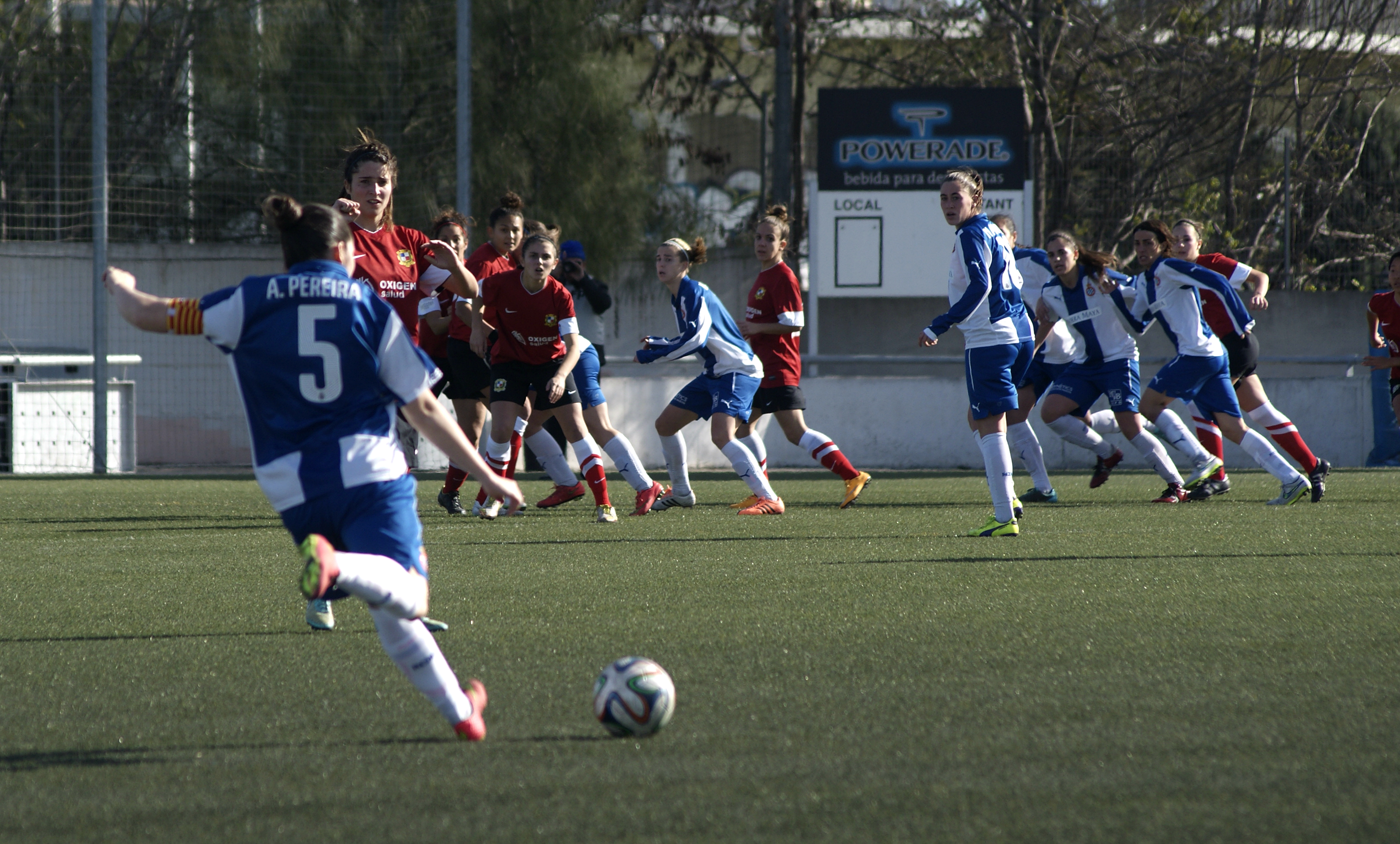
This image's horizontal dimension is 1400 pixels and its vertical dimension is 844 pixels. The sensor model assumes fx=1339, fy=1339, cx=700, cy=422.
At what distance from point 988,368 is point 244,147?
1144 cm

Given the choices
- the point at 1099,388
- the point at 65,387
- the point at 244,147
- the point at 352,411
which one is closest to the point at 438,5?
the point at 244,147

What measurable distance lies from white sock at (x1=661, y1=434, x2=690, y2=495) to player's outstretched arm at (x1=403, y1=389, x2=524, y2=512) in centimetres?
598

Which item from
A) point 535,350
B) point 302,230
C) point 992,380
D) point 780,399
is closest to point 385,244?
point 535,350

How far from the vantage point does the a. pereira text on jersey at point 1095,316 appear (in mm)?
9484

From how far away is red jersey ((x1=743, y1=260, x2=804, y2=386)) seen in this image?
9.09 metres

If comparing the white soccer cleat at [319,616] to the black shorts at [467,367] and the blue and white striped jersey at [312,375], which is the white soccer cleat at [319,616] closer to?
the blue and white striped jersey at [312,375]

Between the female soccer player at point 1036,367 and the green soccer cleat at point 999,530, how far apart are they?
7.97 ft

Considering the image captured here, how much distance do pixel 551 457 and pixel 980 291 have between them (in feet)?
10.9

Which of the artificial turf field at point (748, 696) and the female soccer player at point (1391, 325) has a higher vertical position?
the female soccer player at point (1391, 325)

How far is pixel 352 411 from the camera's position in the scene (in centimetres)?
312

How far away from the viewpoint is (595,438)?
8.88 meters

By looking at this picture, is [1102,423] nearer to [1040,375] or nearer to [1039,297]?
[1040,375]

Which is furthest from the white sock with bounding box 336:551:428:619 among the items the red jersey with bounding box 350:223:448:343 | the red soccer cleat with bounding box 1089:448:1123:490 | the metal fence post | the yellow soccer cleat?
the metal fence post

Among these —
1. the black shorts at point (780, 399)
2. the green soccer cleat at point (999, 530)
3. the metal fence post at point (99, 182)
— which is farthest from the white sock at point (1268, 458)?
the metal fence post at point (99, 182)
